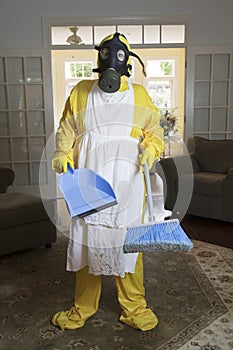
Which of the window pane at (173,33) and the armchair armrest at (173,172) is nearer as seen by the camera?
the armchair armrest at (173,172)

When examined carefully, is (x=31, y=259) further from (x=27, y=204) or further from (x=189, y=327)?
(x=189, y=327)

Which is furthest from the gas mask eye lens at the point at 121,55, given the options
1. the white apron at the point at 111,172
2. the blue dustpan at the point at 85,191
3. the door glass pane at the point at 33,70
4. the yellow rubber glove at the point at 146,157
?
the door glass pane at the point at 33,70

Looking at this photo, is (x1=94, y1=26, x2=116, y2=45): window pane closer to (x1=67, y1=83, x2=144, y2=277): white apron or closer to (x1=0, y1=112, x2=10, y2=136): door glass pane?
(x1=0, y1=112, x2=10, y2=136): door glass pane

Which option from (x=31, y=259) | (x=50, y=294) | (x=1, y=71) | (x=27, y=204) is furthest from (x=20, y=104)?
(x=50, y=294)

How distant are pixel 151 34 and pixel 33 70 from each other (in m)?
1.59

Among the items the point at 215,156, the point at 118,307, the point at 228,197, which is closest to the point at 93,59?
the point at 215,156

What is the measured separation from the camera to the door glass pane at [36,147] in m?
5.05

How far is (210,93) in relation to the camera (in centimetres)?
503

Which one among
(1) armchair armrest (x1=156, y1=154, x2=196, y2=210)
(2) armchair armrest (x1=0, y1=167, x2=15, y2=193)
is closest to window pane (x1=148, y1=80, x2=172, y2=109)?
(1) armchair armrest (x1=156, y1=154, x2=196, y2=210)

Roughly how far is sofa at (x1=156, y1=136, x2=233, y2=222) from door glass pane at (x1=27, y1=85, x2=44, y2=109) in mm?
1856

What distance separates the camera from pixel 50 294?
2377 millimetres

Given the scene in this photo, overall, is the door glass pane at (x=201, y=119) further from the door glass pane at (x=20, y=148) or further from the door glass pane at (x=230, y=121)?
the door glass pane at (x=20, y=148)

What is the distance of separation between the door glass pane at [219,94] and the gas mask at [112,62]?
3.51m

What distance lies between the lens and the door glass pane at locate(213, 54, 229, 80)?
4.94m
